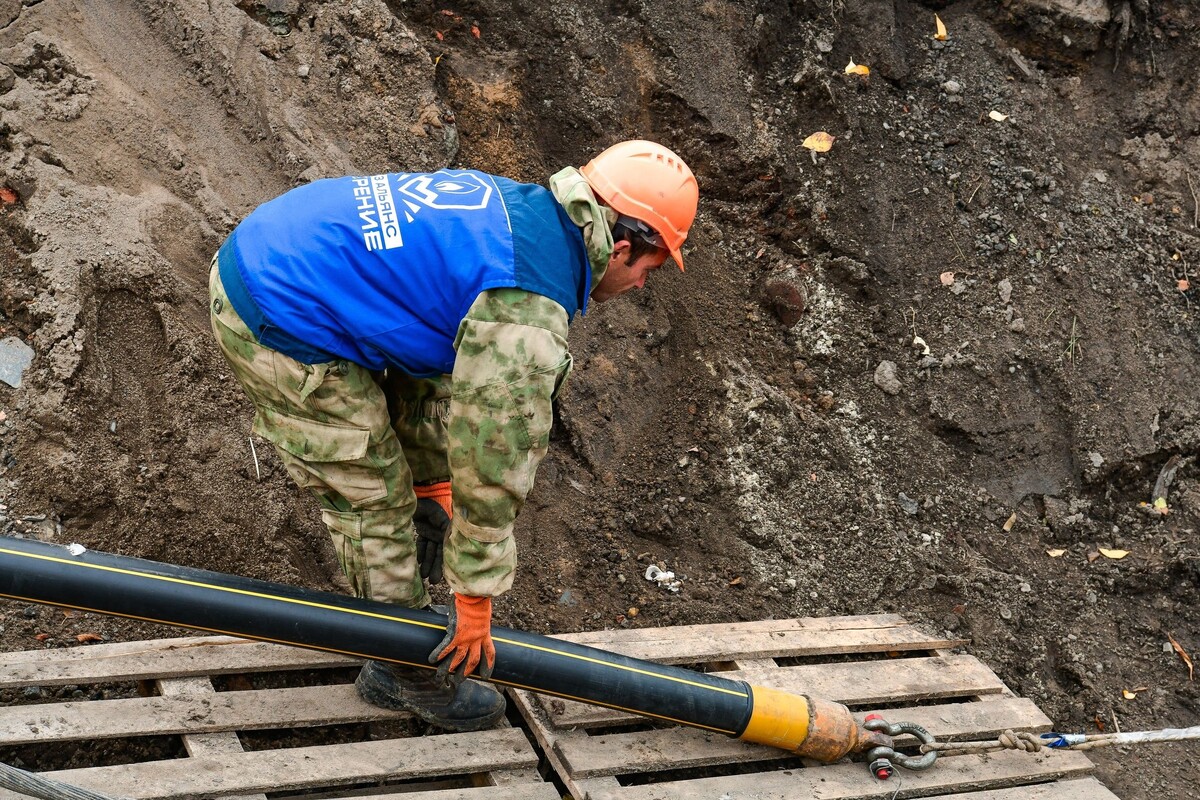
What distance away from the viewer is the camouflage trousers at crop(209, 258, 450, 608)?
283cm

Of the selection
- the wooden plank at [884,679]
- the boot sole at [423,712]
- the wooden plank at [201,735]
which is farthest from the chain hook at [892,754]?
the wooden plank at [201,735]

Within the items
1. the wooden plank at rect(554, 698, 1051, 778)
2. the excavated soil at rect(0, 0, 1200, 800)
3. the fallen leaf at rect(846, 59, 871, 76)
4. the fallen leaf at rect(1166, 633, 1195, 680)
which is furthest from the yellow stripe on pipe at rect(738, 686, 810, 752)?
the fallen leaf at rect(846, 59, 871, 76)

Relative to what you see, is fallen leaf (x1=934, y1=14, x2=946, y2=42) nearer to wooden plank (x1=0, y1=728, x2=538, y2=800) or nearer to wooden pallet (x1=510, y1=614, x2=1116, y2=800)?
wooden pallet (x1=510, y1=614, x2=1116, y2=800)

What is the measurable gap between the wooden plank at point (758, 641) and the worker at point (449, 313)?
773 mm

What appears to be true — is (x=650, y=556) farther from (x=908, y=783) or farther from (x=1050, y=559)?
(x=1050, y=559)

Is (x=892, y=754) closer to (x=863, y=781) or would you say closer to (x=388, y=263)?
(x=863, y=781)

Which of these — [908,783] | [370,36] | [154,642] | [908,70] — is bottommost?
[908,783]

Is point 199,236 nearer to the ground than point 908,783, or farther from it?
farther from it

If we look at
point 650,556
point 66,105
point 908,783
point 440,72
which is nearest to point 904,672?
point 908,783

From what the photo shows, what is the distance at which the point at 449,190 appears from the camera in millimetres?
2803

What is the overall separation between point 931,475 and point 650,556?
4.56 feet

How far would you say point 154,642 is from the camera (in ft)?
11.0

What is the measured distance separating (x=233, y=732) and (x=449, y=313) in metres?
1.40

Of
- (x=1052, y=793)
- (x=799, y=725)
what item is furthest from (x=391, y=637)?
(x=1052, y=793)
